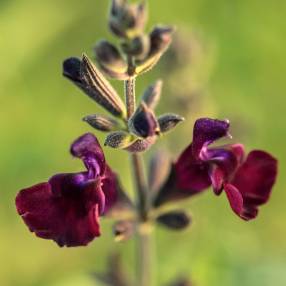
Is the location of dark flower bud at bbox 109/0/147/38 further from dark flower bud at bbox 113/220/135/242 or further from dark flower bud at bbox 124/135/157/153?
dark flower bud at bbox 113/220/135/242

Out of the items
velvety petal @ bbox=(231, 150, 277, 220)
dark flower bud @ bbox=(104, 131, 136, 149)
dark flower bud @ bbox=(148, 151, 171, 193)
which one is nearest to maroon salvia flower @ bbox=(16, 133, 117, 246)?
dark flower bud @ bbox=(104, 131, 136, 149)

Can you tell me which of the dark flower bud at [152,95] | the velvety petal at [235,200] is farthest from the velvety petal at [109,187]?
the velvety petal at [235,200]

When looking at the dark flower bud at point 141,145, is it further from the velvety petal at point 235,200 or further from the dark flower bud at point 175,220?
the dark flower bud at point 175,220

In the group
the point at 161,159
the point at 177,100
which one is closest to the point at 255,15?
the point at 177,100

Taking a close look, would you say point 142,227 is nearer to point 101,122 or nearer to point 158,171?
point 158,171

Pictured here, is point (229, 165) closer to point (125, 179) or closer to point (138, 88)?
point (125, 179)

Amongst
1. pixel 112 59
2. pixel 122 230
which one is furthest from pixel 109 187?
pixel 112 59

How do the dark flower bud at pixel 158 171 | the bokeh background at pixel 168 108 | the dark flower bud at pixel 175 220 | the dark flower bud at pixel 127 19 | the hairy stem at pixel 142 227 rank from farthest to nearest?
the bokeh background at pixel 168 108 → the dark flower bud at pixel 158 171 → the dark flower bud at pixel 175 220 → the hairy stem at pixel 142 227 → the dark flower bud at pixel 127 19
